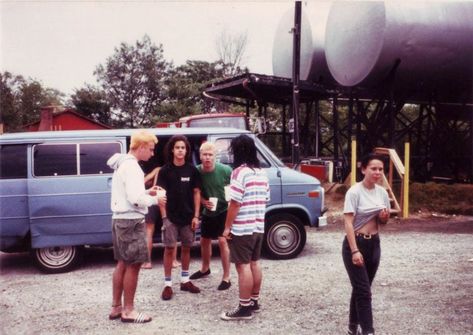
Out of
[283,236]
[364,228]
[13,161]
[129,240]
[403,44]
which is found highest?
[403,44]

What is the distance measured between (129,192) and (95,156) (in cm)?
254

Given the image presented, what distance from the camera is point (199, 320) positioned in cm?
437

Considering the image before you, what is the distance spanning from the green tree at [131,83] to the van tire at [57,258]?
34516mm

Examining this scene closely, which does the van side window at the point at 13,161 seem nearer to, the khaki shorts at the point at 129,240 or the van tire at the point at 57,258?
the van tire at the point at 57,258

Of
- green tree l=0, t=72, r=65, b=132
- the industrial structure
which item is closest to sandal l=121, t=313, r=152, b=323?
the industrial structure

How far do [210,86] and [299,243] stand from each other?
9534 mm

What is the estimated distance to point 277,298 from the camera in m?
4.97

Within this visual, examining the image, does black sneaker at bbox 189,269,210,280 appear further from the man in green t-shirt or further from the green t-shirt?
the green t-shirt

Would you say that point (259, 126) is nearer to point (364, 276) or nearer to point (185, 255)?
point (185, 255)

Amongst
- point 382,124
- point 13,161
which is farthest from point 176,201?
point 382,124

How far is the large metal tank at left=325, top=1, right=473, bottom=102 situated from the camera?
11.0m

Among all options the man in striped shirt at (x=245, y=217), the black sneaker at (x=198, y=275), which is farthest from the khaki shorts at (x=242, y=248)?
the black sneaker at (x=198, y=275)

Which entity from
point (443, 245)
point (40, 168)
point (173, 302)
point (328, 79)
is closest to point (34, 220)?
point (40, 168)

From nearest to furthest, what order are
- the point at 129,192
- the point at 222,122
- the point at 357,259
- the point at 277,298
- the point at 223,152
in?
1. the point at 357,259
2. the point at 129,192
3. the point at 277,298
4. the point at 223,152
5. the point at 222,122
